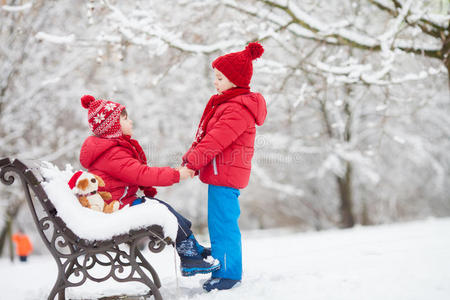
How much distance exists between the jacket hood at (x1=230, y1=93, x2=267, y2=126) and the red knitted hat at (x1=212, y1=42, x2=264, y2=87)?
0.14 meters

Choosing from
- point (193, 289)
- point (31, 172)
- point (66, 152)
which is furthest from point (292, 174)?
point (31, 172)

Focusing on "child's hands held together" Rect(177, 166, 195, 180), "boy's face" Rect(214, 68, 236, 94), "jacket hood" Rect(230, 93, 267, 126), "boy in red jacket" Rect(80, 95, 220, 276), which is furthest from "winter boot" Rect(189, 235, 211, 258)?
"boy's face" Rect(214, 68, 236, 94)

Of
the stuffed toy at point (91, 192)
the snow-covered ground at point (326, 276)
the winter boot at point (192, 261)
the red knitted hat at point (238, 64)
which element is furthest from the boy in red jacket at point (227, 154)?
the stuffed toy at point (91, 192)

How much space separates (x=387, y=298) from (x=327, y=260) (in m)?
1.25

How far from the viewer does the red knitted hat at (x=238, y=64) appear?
272cm

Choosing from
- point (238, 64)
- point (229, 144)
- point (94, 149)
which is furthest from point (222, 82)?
point (94, 149)

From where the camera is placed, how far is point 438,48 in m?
4.93

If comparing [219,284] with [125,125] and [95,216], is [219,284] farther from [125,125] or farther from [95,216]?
[125,125]

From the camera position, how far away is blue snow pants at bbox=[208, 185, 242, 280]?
2.65 metres

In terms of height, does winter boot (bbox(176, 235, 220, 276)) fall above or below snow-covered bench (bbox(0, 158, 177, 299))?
below

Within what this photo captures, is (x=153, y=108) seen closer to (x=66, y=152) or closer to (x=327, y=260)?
(x=66, y=152)

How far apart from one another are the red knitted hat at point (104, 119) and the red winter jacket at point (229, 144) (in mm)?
511

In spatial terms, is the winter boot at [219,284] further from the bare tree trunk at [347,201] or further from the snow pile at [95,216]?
the bare tree trunk at [347,201]

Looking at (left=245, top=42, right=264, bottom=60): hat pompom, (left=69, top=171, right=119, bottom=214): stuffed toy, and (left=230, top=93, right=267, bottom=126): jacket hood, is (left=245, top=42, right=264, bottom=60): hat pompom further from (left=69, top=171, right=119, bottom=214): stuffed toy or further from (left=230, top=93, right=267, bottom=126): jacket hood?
(left=69, top=171, right=119, bottom=214): stuffed toy
